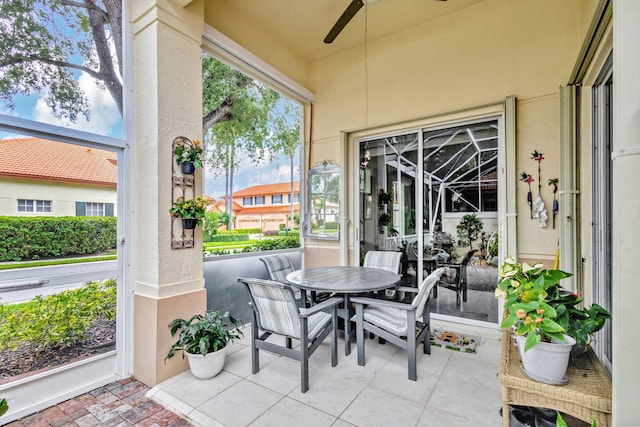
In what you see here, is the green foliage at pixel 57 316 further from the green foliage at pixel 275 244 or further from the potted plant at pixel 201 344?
the green foliage at pixel 275 244

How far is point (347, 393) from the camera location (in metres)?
2.25

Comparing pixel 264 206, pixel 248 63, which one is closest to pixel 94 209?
pixel 264 206

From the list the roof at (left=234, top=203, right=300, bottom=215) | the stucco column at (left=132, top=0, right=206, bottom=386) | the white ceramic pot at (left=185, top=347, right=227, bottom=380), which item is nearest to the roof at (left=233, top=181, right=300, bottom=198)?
the roof at (left=234, top=203, right=300, bottom=215)

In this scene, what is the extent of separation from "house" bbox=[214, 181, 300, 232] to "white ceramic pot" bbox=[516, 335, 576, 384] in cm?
308

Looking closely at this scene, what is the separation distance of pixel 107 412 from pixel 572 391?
278 cm

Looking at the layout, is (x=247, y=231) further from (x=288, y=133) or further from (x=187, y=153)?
(x=288, y=133)

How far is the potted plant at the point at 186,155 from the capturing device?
8.60 feet

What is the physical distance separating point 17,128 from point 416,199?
3.85 metres

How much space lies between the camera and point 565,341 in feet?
4.17

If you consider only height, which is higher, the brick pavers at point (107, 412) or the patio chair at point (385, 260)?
the patio chair at point (385, 260)

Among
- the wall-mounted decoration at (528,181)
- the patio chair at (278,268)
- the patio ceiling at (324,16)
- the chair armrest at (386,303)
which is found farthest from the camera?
the patio ceiling at (324,16)

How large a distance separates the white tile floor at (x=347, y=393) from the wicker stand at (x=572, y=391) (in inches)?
30.4

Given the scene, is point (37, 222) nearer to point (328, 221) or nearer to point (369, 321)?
point (369, 321)

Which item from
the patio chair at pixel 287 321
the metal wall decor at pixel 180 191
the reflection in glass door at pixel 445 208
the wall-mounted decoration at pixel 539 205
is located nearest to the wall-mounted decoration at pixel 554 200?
the wall-mounted decoration at pixel 539 205
